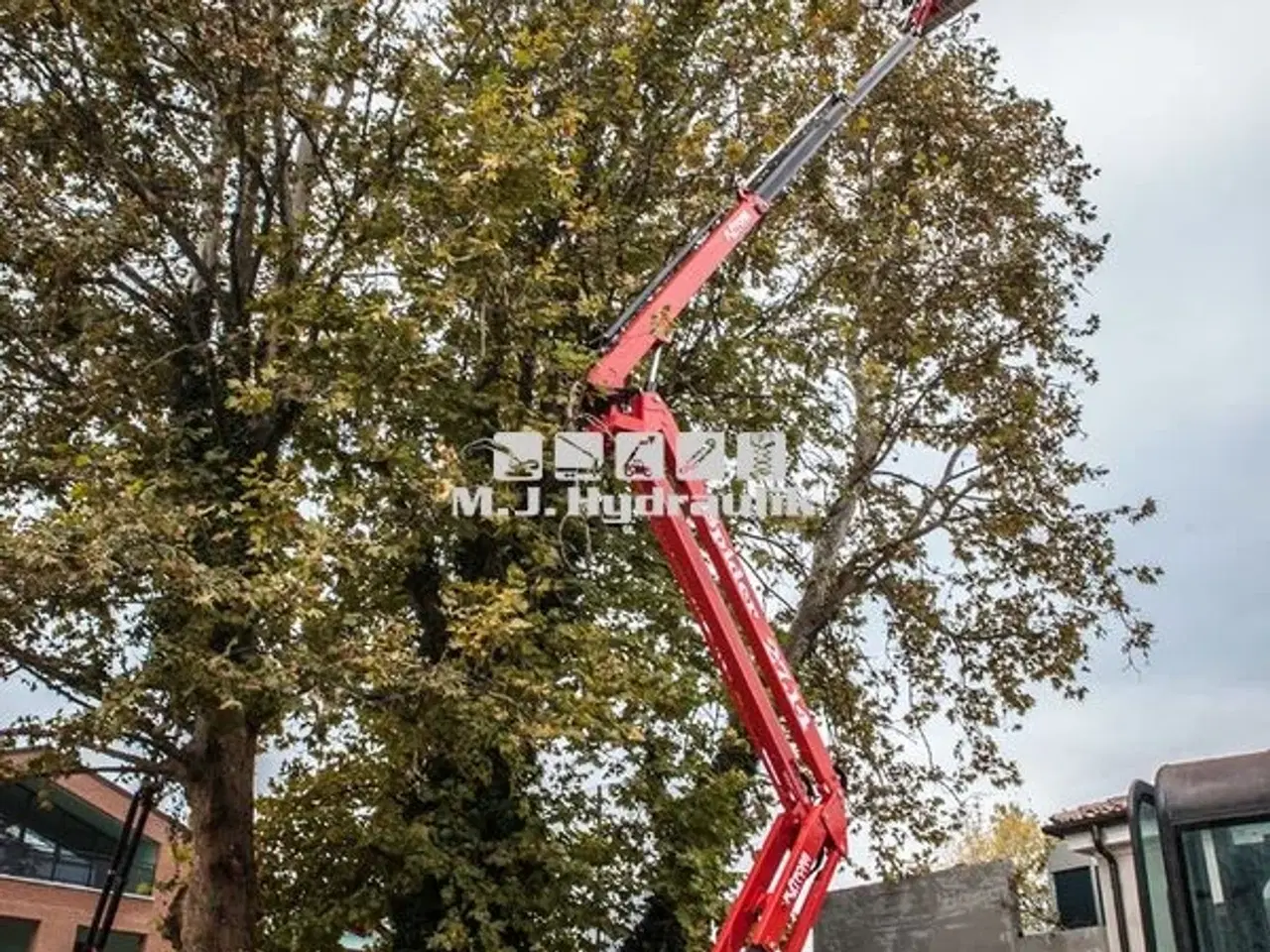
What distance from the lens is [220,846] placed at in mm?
10469

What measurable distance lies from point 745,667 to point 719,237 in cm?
346

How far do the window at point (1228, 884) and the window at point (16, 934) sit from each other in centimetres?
2372

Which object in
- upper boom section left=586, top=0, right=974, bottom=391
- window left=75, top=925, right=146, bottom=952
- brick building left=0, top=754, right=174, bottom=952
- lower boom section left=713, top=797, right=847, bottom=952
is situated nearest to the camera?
lower boom section left=713, top=797, right=847, bottom=952

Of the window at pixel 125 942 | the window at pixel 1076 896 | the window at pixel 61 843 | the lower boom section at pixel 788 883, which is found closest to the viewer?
the lower boom section at pixel 788 883

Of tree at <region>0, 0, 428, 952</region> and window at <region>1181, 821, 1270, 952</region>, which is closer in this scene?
window at <region>1181, 821, 1270, 952</region>

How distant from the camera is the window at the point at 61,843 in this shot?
23656 mm

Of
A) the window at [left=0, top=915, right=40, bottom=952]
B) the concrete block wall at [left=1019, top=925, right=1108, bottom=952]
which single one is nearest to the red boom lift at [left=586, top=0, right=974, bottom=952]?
the concrete block wall at [left=1019, top=925, right=1108, bottom=952]

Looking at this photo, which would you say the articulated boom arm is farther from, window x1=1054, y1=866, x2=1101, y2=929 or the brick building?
the brick building

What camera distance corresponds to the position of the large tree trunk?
1022 cm

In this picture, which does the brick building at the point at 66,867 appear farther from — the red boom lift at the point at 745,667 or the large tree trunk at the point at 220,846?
the red boom lift at the point at 745,667

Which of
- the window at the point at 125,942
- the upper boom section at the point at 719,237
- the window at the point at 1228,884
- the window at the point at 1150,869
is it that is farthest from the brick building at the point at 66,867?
the window at the point at 1228,884

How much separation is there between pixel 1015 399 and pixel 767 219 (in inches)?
165

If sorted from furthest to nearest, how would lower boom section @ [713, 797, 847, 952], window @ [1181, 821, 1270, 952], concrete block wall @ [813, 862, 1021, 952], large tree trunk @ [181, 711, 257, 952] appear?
concrete block wall @ [813, 862, 1021, 952], large tree trunk @ [181, 711, 257, 952], lower boom section @ [713, 797, 847, 952], window @ [1181, 821, 1270, 952]

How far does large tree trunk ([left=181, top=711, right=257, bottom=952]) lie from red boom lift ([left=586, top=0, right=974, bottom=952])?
13.0 ft
